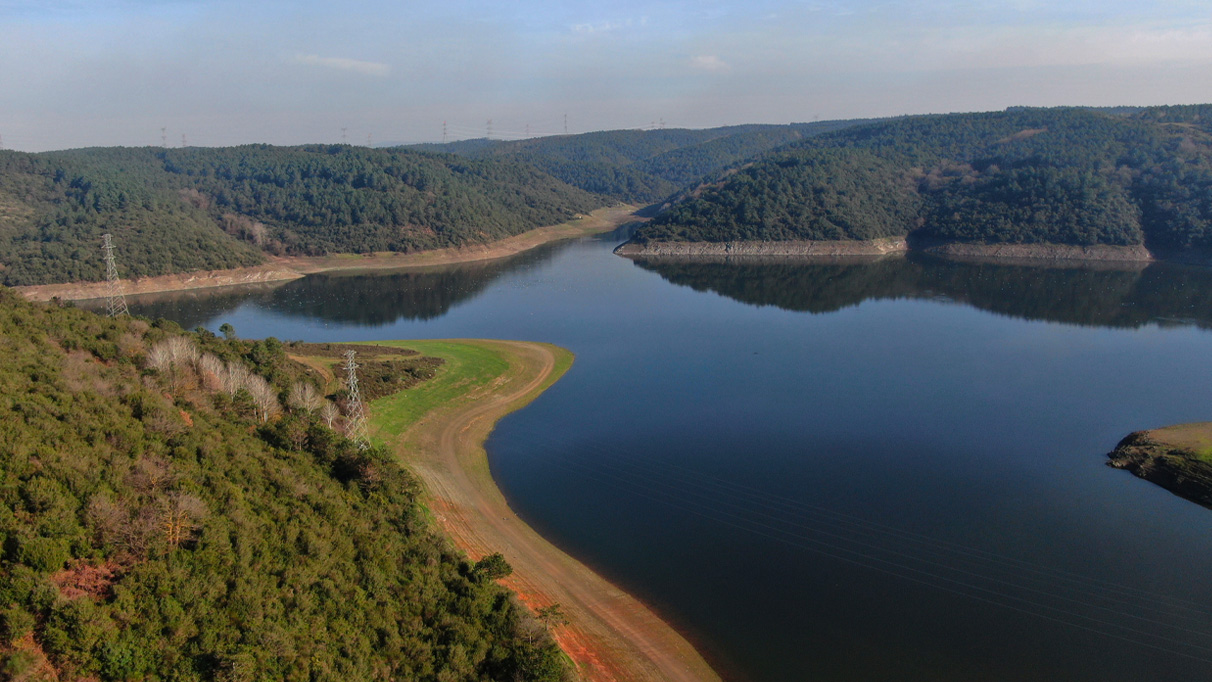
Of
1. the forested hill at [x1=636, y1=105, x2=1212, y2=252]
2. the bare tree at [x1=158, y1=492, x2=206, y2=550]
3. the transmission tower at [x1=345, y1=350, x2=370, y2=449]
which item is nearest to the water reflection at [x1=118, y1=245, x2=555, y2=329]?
the transmission tower at [x1=345, y1=350, x2=370, y2=449]

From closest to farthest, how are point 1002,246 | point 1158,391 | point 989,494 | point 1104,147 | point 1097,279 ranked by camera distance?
point 989,494 < point 1158,391 < point 1097,279 < point 1002,246 < point 1104,147

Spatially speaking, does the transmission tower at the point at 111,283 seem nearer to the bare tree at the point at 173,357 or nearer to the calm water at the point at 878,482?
the calm water at the point at 878,482

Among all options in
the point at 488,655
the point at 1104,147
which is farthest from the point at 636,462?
the point at 1104,147

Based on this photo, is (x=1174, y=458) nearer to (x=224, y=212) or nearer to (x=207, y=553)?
(x=207, y=553)

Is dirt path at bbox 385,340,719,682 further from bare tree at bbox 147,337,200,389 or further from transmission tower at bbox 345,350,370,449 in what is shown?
bare tree at bbox 147,337,200,389

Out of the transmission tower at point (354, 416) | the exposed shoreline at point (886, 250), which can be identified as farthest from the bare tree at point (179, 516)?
the exposed shoreline at point (886, 250)

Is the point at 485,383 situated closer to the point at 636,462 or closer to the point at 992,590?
the point at 636,462
